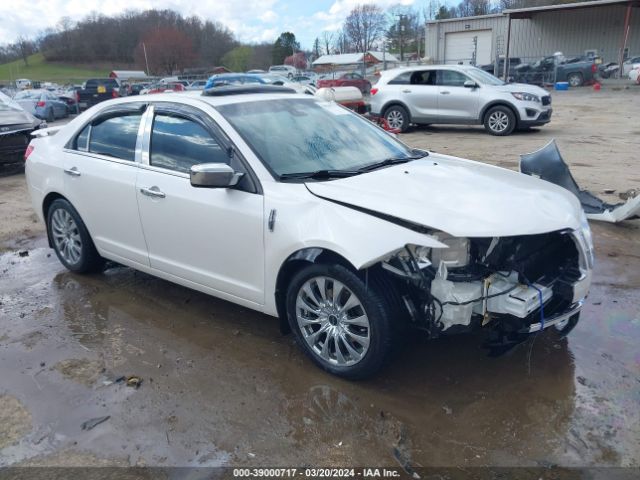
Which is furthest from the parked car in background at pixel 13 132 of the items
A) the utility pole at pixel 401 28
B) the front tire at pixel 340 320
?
the utility pole at pixel 401 28

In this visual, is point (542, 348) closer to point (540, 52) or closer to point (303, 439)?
point (303, 439)

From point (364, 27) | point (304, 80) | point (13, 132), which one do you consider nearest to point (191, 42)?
point (364, 27)

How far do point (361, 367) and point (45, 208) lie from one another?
3736 millimetres

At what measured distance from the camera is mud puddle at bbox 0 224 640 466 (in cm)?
290

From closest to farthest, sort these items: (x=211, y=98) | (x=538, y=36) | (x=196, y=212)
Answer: (x=196, y=212) → (x=211, y=98) → (x=538, y=36)

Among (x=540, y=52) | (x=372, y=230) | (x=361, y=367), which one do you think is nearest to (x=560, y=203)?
(x=372, y=230)

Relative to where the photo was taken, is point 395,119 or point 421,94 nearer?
point 421,94

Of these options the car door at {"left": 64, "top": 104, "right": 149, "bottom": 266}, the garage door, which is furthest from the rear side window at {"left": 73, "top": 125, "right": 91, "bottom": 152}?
the garage door

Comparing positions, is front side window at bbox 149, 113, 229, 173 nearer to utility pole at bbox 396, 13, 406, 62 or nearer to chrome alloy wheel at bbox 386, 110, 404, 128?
chrome alloy wheel at bbox 386, 110, 404, 128

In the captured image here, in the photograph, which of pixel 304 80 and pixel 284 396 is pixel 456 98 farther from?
pixel 304 80

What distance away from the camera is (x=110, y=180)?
452 centimetres

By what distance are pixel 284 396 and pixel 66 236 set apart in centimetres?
307

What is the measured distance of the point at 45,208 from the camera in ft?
17.7

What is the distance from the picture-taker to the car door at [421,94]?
1459 cm
